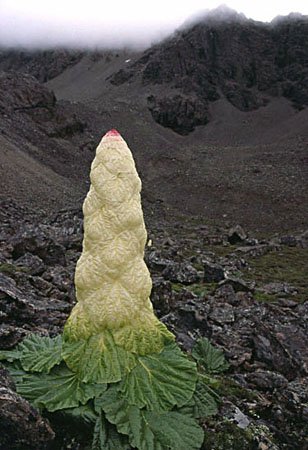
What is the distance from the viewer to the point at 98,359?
16.3 feet

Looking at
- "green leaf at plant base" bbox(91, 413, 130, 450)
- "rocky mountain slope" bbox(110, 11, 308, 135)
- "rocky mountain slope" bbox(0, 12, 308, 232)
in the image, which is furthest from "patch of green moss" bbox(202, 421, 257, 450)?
"rocky mountain slope" bbox(110, 11, 308, 135)

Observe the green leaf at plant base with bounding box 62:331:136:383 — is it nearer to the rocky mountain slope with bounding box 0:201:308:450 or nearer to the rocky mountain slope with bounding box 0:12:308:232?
the rocky mountain slope with bounding box 0:201:308:450

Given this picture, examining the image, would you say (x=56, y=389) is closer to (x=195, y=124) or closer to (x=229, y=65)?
(x=195, y=124)

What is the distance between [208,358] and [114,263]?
2.88 meters

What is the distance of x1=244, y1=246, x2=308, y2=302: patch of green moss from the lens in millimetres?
29872

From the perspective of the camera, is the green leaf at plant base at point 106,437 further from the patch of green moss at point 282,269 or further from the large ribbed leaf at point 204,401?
the patch of green moss at point 282,269

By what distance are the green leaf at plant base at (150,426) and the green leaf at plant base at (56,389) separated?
0.59ft

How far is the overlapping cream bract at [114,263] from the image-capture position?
5078mm

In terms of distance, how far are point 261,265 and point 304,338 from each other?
84.2 ft

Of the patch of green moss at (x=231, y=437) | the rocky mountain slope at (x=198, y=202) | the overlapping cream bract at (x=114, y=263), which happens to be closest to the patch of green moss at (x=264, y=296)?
the rocky mountain slope at (x=198, y=202)

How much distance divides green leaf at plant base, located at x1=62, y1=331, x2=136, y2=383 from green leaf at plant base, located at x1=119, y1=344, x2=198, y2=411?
0.11 m

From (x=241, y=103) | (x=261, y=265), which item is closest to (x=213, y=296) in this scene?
(x=261, y=265)

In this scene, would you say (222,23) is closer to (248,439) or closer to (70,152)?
(70,152)

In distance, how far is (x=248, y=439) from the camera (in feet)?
19.0
